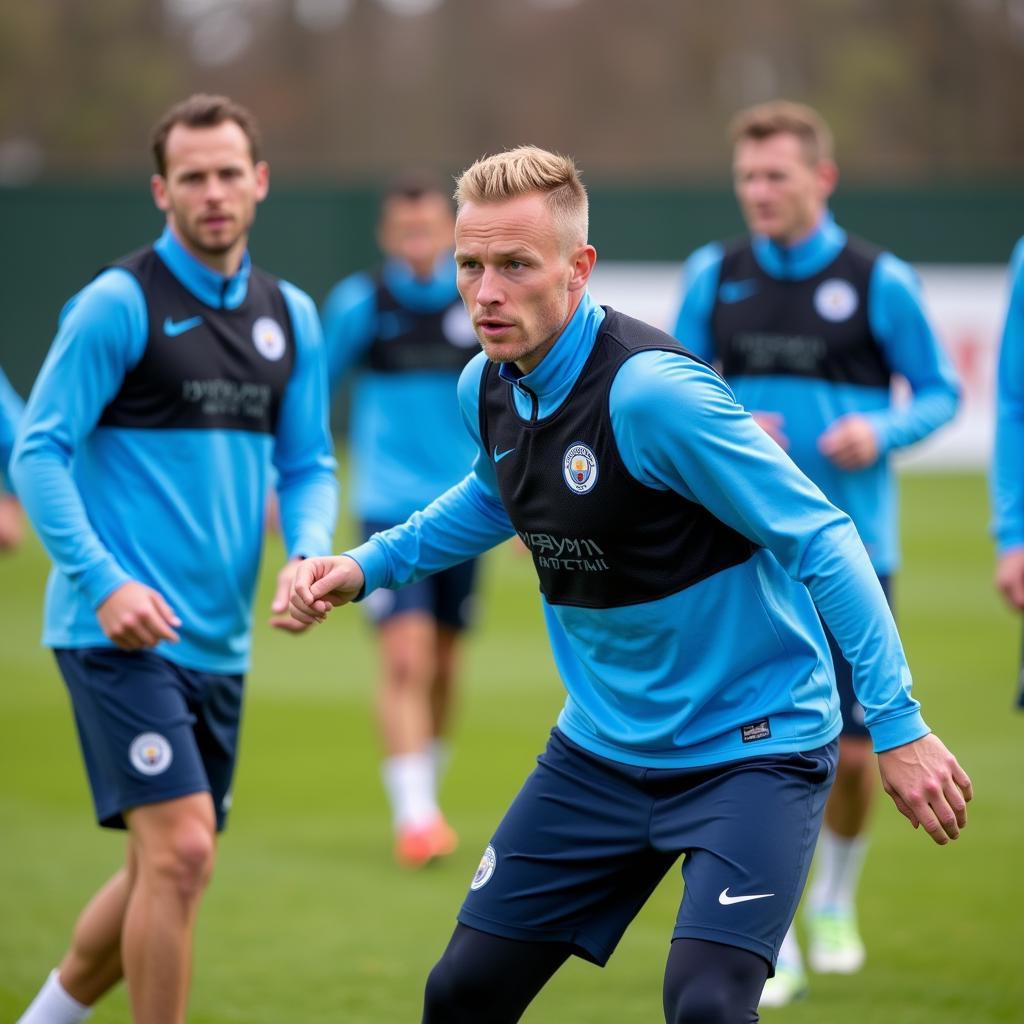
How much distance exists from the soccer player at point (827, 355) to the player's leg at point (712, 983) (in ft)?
8.74

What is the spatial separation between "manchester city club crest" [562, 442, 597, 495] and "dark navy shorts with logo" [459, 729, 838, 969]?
63 centimetres

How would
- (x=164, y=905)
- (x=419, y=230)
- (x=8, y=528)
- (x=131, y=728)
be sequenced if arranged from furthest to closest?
(x=419, y=230) < (x=8, y=528) < (x=131, y=728) < (x=164, y=905)

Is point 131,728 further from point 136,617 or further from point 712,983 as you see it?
point 712,983

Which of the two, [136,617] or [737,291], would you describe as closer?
[136,617]

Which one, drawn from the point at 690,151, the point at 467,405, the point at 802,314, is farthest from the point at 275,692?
the point at 690,151

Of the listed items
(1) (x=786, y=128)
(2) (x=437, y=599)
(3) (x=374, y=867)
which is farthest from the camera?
(2) (x=437, y=599)

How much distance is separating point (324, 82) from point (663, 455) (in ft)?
117

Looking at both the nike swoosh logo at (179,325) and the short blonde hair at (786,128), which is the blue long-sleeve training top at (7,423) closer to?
the nike swoosh logo at (179,325)

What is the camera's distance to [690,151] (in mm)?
36719

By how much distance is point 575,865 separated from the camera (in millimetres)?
3818

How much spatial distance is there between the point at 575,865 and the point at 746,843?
1.39ft

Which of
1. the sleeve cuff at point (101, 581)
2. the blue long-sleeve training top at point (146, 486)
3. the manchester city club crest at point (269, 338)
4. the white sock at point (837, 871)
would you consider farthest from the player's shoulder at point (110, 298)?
the white sock at point (837, 871)

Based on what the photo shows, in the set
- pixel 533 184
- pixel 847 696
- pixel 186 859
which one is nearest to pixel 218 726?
pixel 186 859

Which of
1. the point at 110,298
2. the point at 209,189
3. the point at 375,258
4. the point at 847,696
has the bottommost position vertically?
the point at 375,258
